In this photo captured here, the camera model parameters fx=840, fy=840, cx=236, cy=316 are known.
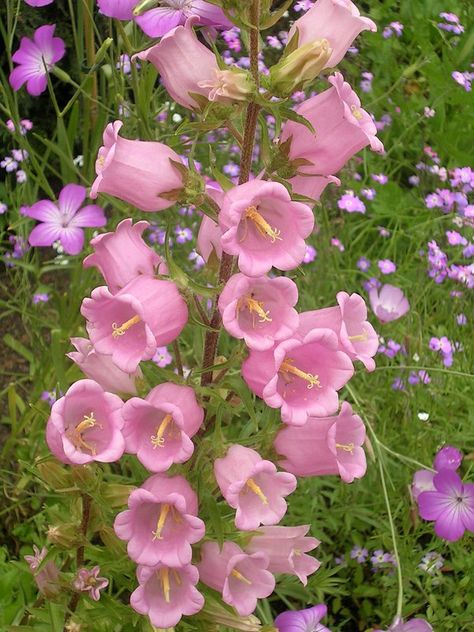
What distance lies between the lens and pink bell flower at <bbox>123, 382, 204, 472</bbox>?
3.92 ft

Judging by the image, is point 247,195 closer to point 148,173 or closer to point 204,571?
point 148,173

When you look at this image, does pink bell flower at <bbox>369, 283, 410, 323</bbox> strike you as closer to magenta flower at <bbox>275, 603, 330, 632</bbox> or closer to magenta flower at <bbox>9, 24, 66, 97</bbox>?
magenta flower at <bbox>275, 603, 330, 632</bbox>

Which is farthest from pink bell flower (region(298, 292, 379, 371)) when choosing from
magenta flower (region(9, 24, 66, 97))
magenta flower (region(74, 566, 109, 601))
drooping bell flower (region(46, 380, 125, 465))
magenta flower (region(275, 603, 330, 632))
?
magenta flower (region(9, 24, 66, 97))

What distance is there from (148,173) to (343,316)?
1.16 feet

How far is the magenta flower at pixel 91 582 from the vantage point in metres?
1.43

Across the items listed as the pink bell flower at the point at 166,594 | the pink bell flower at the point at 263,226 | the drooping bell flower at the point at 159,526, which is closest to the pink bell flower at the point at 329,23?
the pink bell flower at the point at 263,226

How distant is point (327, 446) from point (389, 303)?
1.17 m

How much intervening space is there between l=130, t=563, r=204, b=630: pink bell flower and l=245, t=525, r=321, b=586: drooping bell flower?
0.15 meters

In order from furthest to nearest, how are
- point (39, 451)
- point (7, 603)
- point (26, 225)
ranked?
point (26, 225) < point (39, 451) < point (7, 603)

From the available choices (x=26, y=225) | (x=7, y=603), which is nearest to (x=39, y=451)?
(x=7, y=603)

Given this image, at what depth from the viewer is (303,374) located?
3.84 ft

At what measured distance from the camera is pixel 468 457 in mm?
2131

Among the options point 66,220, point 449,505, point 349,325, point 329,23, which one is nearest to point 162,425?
point 349,325

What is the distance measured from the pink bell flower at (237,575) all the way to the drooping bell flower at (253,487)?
11 centimetres
